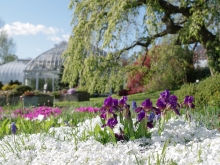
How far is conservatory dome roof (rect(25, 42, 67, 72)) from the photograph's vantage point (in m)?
30.7

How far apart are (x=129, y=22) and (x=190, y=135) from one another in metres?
8.82

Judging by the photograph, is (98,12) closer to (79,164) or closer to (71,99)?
(71,99)

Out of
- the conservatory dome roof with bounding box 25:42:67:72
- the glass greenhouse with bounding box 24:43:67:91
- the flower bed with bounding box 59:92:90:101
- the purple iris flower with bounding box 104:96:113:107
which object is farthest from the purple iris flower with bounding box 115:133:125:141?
the conservatory dome roof with bounding box 25:42:67:72

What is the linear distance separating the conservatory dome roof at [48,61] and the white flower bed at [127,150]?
27368 mm

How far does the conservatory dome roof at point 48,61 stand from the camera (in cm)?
3066

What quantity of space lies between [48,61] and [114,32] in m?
20.8

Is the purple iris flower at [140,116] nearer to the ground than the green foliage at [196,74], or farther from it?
nearer to the ground

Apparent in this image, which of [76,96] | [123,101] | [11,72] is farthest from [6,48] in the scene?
[123,101]

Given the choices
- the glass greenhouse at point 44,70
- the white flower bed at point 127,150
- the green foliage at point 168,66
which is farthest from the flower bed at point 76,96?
the white flower bed at point 127,150

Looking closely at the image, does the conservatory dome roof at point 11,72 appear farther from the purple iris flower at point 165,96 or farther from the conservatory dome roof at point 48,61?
the purple iris flower at point 165,96

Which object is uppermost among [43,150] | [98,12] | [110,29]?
[98,12]

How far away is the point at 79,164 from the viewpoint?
2.38 metres

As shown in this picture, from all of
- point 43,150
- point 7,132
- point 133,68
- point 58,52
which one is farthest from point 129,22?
point 58,52

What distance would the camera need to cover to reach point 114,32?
11164 mm
